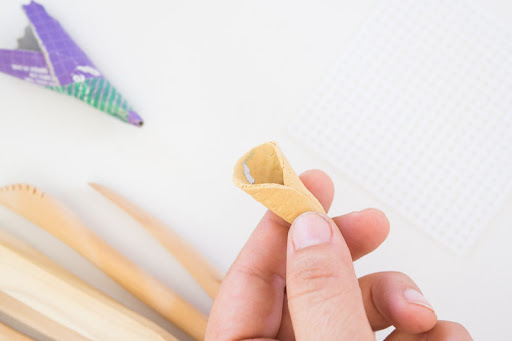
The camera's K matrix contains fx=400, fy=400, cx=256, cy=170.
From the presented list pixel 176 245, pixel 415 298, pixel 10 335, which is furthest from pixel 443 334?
pixel 10 335

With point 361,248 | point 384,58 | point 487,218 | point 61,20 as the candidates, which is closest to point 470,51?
point 384,58

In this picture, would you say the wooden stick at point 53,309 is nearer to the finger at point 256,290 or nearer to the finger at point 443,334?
the finger at point 256,290

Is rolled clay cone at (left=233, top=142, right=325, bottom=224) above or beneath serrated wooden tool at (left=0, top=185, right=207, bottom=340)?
above

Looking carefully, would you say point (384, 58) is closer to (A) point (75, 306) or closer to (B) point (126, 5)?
(B) point (126, 5)

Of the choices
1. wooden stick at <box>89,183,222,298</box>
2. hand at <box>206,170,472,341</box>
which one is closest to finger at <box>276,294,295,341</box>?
hand at <box>206,170,472,341</box>

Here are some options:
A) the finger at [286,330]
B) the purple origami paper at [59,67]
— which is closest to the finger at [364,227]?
the finger at [286,330]

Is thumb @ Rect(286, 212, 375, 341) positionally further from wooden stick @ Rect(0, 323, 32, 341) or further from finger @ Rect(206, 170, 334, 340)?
wooden stick @ Rect(0, 323, 32, 341)
